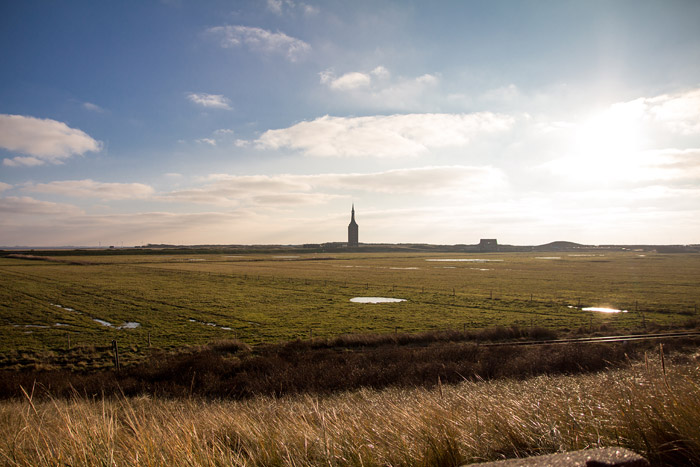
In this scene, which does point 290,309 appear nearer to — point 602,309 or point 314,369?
point 314,369

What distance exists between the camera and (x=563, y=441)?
3943 mm

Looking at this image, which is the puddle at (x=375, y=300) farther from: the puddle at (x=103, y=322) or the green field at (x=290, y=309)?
the puddle at (x=103, y=322)

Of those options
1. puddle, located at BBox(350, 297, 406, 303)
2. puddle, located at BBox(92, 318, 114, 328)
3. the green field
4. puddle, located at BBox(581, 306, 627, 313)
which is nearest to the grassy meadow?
puddle, located at BBox(92, 318, 114, 328)

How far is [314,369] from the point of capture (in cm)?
1991

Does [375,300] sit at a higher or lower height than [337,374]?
lower

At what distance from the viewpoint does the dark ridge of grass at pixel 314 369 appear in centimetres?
1775

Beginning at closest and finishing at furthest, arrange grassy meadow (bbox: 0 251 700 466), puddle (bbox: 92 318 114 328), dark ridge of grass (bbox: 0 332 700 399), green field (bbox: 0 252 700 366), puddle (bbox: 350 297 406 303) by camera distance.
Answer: grassy meadow (bbox: 0 251 700 466) < dark ridge of grass (bbox: 0 332 700 399) < green field (bbox: 0 252 700 366) < puddle (bbox: 92 318 114 328) < puddle (bbox: 350 297 406 303)

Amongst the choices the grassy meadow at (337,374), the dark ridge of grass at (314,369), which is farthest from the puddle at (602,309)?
the dark ridge of grass at (314,369)

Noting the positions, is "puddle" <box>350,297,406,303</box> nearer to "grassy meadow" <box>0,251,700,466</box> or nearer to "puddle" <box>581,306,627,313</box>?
"grassy meadow" <box>0,251,700,466</box>

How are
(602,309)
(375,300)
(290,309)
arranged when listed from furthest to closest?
(375,300)
(290,309)
(602,309)

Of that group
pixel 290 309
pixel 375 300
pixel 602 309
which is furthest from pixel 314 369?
pixel 602 309

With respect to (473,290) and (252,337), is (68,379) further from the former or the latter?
(473,290)

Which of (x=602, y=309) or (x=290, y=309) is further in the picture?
(x=290, y=309)

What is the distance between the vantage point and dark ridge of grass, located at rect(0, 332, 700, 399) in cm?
1775
